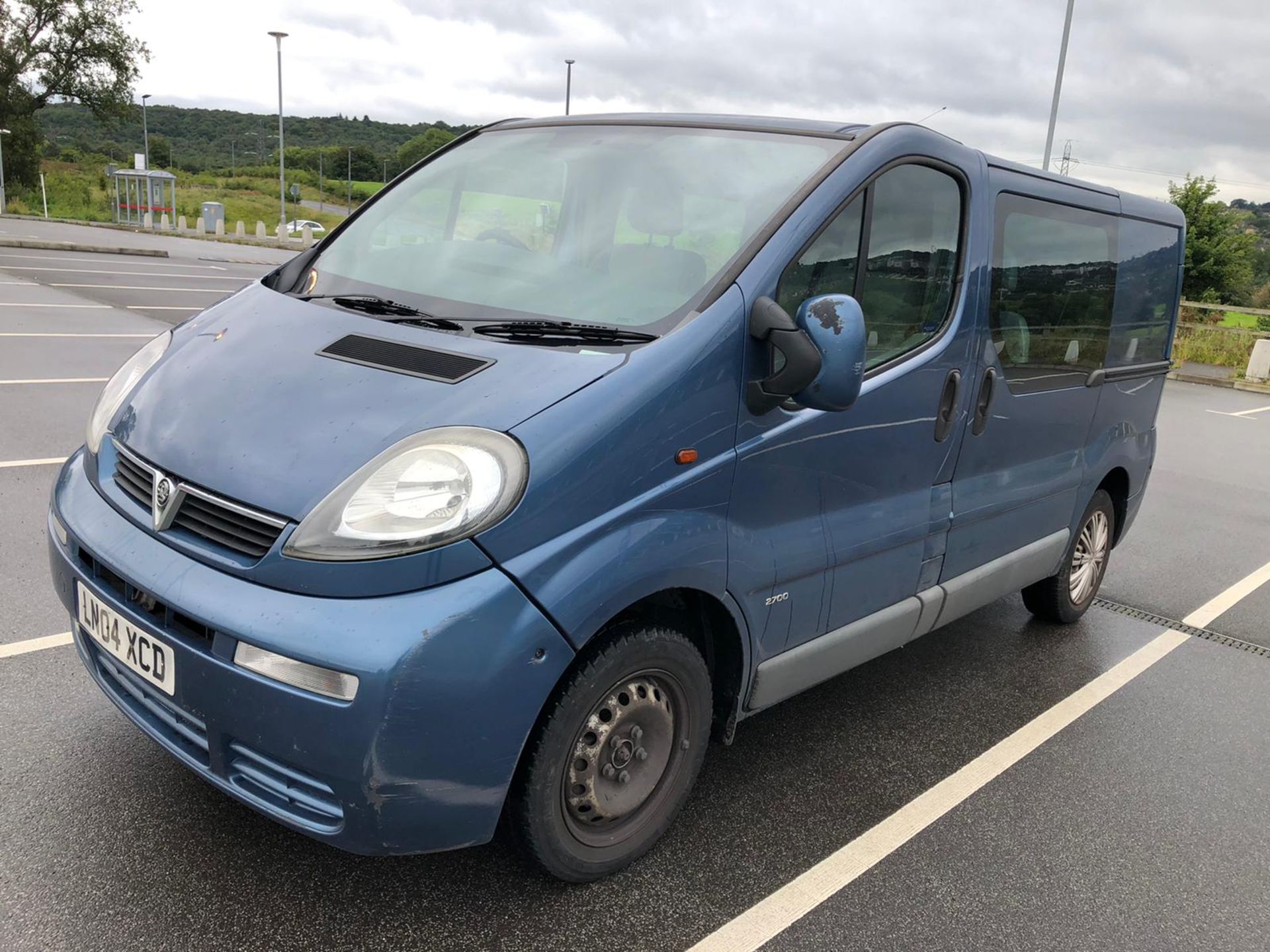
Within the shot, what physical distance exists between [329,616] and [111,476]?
0.92 m

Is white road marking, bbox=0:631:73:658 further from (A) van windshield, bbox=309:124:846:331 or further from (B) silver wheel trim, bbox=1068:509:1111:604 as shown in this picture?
(B) silver wheel trim, bbox=1068:509:1111:604

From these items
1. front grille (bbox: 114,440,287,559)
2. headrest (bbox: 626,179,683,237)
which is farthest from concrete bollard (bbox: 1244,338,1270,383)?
front grille (bbox: 114,440,287,559)

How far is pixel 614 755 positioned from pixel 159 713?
3.45ft

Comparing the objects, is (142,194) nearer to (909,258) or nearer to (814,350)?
(909,258)

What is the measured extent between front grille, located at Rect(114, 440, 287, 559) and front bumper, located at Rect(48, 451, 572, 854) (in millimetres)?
68

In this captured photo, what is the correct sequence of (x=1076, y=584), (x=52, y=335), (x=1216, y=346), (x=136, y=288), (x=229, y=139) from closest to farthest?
(x=1076, y=584) → (x=52, y=335) → (x=136, y=288) → (x=1216, y=346) → (x=229, y=139)

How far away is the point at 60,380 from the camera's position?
26.1 feet

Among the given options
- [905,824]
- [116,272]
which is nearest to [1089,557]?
[905,824]

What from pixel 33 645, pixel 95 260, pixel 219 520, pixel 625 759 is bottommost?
pixel 33 645

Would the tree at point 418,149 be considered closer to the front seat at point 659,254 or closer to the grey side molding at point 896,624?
the front seat at point 659,254

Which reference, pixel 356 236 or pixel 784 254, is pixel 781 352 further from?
pixel 356 236

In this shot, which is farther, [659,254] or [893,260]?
[893,260]

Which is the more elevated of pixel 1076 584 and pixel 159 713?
pixel 159 713

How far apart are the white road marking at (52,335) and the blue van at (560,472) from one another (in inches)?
319
